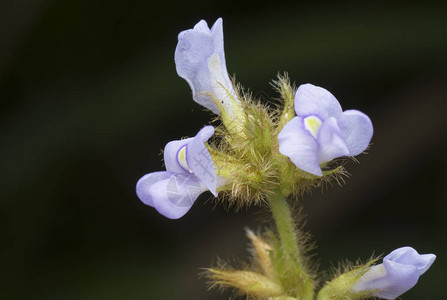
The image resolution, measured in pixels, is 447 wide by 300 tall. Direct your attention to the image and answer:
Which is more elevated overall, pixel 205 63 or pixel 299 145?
pixel 205 63

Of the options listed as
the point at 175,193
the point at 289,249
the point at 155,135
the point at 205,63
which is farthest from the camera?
the point at 155,135

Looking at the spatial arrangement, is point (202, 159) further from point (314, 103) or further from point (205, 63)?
point (205, 63)

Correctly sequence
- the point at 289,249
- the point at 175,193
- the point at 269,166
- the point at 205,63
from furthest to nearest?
the point at 205,63 → the point at 289,249 → the point at 269,166 → the point at 175,193

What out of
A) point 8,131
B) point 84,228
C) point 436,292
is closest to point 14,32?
point 8,131

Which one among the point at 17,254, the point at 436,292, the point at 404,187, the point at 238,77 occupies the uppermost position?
the point at 238,77

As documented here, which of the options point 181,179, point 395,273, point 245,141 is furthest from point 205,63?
point 395,273

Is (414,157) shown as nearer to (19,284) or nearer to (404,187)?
(404,187)
